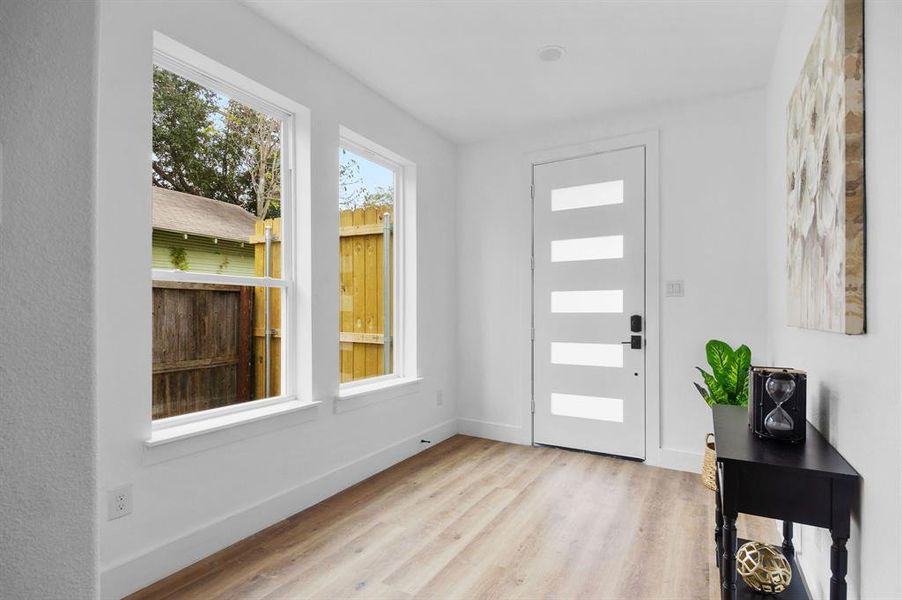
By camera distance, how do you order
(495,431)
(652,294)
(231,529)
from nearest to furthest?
(231,529) → (652,294) → (495,431)

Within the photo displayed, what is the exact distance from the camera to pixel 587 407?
12.5 feet

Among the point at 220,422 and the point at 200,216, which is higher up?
the point at 200,216

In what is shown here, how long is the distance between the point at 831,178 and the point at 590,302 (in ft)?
7.74

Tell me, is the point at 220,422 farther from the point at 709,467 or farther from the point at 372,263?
the point at 709,467

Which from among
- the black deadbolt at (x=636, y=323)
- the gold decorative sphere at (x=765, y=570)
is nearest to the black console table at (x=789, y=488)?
the gold decorative sphere at (x=765, y=570)

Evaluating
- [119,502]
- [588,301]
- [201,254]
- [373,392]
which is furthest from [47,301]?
[588,301]

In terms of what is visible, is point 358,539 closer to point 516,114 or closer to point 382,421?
point 382,421

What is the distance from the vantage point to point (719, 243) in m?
3.37

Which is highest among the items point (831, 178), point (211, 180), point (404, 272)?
point (211, 180)

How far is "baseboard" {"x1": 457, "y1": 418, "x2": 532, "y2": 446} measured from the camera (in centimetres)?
407

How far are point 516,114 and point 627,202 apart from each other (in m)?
1.04

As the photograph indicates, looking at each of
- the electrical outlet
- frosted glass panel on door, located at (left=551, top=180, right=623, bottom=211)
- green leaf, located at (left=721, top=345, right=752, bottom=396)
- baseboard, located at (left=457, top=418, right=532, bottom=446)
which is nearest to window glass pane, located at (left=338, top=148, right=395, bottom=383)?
baseboard, located at (left=457, top=418, right=532, bottom=446)

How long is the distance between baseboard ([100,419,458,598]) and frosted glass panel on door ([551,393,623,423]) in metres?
1.29

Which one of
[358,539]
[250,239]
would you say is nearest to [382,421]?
[358,539]
